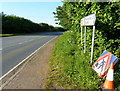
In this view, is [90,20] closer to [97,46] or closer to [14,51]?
[97,46]

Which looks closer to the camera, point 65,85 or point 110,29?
point 65,85

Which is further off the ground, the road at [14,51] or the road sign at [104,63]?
the road sign at [104,63]

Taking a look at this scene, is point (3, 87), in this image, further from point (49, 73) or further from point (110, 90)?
point (110, 90)

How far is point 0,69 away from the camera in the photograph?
19.7ft

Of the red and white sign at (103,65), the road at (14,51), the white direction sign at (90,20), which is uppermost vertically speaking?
the white direction sign at (90,20)

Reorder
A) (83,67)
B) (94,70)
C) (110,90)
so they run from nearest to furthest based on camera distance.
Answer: (110,90), (94,70), (83,67)

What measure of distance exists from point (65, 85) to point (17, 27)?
159ft

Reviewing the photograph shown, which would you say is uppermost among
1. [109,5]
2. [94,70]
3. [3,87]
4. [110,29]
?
[109,5]

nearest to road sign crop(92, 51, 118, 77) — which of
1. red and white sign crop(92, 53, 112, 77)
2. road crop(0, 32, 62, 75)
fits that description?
red and white sign crop(92, 53, 112, 77)

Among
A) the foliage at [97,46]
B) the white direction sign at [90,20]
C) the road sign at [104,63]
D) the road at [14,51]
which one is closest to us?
the road sign at [104,63]

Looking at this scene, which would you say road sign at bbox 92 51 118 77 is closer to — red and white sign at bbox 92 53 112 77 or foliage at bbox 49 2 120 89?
red and white sign at bbox 92 53 112 77

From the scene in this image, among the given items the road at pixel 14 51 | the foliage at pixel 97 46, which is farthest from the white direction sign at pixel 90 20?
the road at pixel 14 51

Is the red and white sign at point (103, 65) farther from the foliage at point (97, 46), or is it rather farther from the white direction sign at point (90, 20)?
the white direction sign at point (90, 20)

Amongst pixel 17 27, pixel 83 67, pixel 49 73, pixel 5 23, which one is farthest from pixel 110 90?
pixel 17 27
